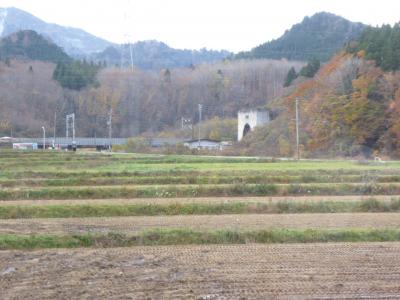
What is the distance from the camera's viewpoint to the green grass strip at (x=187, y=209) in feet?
52.1

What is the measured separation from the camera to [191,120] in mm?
88062

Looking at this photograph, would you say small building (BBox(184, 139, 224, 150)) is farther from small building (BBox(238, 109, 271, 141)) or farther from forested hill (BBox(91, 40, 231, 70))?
forested hill (BBox(91, 40, 231, 70))

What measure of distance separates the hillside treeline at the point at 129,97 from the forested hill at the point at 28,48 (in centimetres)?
1879

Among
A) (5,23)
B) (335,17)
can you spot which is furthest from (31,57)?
(5,23)

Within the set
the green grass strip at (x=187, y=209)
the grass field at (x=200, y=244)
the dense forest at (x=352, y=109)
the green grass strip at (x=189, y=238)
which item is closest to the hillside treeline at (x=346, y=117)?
the dense forest at (x=352, y=109)

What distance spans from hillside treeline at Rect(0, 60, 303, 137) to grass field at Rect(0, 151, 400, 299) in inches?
2548

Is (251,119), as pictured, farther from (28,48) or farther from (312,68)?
(28,48)

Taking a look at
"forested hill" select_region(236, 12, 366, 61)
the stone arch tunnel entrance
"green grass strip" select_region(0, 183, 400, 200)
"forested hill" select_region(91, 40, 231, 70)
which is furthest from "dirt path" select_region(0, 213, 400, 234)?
"forested hill" select_region(91, 40, 231, 70)

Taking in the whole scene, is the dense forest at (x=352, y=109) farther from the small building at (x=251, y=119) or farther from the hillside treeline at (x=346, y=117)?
the small building at (x=251, y=119)

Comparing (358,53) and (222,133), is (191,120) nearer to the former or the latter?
(222,133)

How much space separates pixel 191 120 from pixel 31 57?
1645 inches

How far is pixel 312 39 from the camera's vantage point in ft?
368

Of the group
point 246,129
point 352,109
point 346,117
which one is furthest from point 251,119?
point 352,109

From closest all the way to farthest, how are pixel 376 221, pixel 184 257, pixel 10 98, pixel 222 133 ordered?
pixel 184 257
pixel 376 221
pixel 222 133
pixel 10 98
